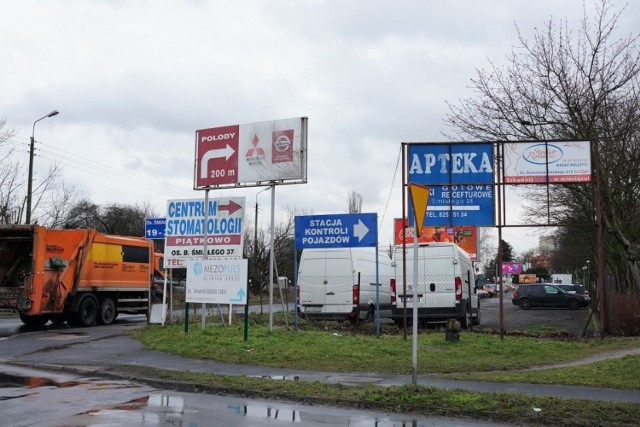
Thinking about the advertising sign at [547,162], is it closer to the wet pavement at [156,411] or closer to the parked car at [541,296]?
the wet pavement at [156,411]

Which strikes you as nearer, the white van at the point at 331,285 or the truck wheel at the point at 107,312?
the white van at the point at 331,285

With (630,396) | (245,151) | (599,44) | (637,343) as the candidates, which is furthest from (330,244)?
(599,44)

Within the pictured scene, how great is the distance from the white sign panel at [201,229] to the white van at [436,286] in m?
4.60

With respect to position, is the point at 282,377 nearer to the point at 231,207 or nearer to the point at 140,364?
the point at 140,364

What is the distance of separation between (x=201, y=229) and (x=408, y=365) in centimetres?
739

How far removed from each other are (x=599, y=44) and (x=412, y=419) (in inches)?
615

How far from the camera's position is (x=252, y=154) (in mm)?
16203

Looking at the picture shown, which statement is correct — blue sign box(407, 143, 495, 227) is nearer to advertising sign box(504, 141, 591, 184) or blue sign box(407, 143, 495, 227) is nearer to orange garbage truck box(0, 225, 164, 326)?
advertising sign box(504, 141, 591, 184)

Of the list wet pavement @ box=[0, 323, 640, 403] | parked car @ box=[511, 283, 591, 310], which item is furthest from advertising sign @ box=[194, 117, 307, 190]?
parked car @ box=[511, 283, 591, 310]

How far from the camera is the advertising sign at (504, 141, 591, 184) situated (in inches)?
630

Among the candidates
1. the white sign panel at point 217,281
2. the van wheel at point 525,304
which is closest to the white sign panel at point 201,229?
the white sign panel at point 217,281

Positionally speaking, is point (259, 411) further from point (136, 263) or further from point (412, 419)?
point (136, 263)

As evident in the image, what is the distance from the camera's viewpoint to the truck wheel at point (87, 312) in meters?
20.7

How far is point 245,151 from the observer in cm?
1631
